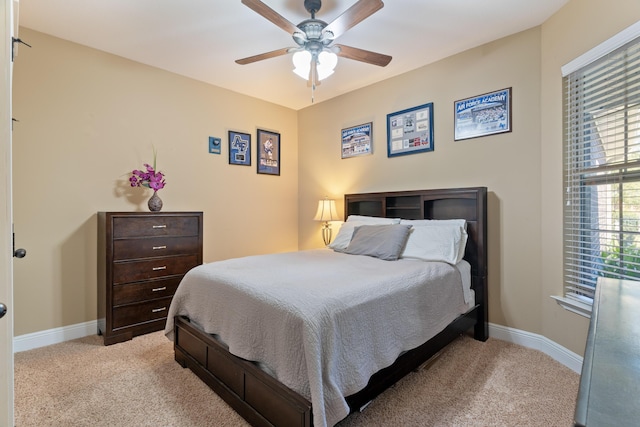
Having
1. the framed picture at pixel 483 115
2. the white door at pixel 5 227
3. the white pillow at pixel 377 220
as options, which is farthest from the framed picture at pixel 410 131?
the white door at pixel 5 227

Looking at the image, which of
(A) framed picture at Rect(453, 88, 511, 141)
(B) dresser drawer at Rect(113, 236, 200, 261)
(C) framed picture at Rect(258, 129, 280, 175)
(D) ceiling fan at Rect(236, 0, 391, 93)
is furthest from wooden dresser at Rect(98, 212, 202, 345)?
(A) framed picture at Rect(453, 88, 511, 141)

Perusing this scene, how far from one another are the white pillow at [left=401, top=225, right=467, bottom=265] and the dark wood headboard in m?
0.19

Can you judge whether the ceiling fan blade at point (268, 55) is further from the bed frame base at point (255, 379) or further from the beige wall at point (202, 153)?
the bed frame base at point (255, 379)

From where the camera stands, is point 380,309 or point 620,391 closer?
point 620,391

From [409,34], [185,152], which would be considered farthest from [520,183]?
[185,152]

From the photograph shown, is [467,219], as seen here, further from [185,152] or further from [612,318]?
[185,152]

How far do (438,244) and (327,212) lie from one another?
1.57 metres

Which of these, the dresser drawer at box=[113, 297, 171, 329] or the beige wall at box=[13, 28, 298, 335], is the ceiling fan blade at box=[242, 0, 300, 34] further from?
the dresser drawer at box=[113, 297, 171, 329]

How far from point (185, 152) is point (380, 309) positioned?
2.80m

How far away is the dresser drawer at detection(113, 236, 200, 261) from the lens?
260 centimetres

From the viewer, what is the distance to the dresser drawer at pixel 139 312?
259 cm

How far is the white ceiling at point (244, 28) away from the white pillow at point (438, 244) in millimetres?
1636

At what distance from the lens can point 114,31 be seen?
2496 millimetres

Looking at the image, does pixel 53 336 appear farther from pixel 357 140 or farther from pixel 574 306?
pixel 574 306
